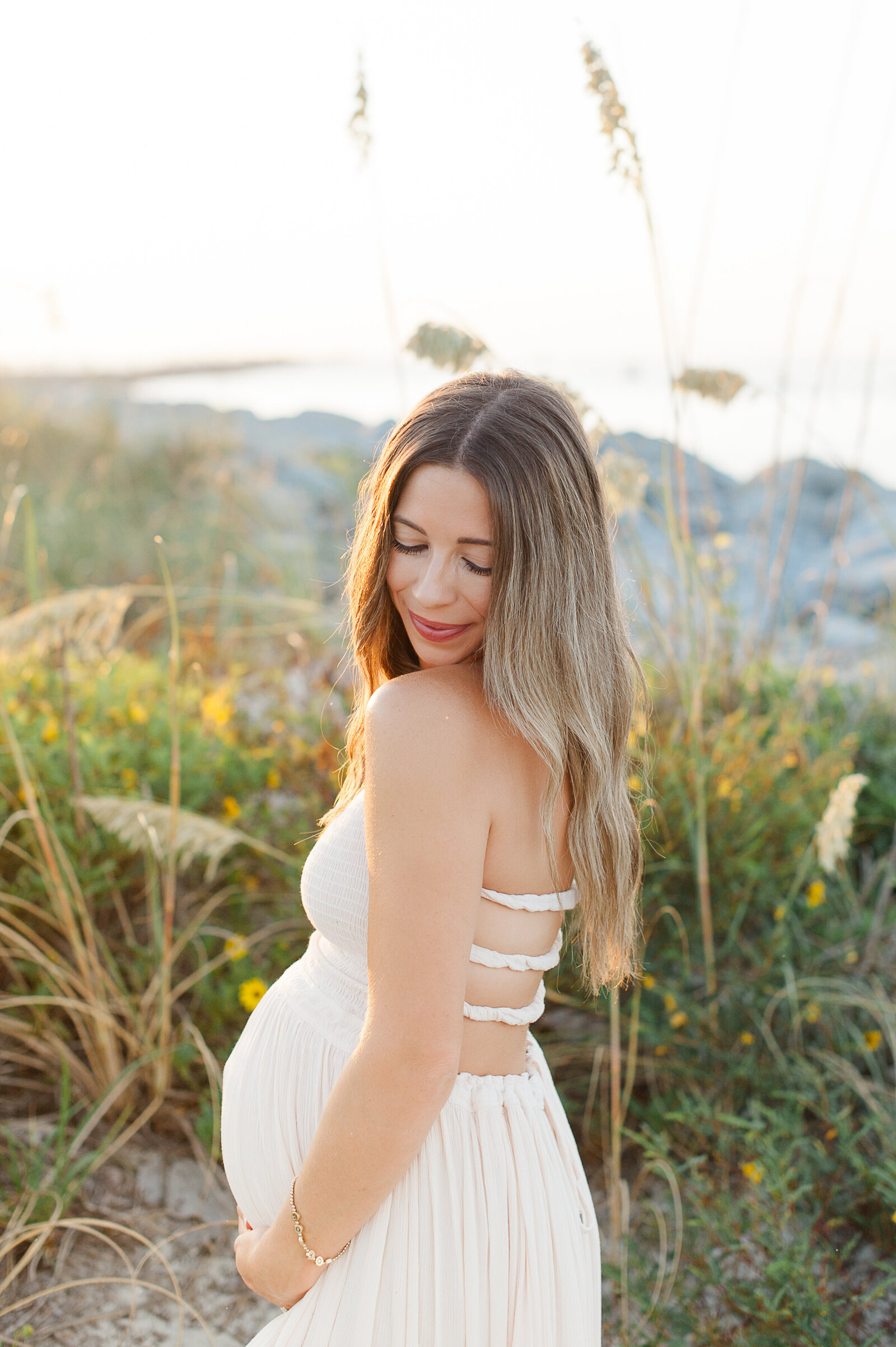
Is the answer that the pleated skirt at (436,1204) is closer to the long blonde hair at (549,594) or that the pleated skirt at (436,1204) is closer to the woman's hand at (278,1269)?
the woman's hand at (278,1269)

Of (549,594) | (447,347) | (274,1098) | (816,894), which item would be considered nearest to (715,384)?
(447,347)

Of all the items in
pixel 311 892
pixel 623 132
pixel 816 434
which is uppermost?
pixel 623 132

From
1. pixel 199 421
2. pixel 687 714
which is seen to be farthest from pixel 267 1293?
pixel 199 421

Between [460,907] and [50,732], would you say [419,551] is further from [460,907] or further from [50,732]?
[50,732]

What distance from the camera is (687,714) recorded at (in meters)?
2.90

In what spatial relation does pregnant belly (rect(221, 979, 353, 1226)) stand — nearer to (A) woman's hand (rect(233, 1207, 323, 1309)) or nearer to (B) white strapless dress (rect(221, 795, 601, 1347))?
(B) white strapless dress (rect(221, 795, 601, 1347))

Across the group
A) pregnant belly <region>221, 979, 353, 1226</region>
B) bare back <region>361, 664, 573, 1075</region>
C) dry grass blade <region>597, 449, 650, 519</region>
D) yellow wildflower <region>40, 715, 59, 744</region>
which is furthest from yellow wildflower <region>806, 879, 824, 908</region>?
yellow wildflower <region>40, 715, 59, 744</region>

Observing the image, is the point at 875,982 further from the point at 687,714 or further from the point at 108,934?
the point at 108,934

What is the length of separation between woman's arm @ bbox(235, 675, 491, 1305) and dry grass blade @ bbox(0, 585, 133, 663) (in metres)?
1.08

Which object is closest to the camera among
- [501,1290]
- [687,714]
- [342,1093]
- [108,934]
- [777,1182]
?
[342,1093]

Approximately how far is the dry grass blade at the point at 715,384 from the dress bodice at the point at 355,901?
129cm

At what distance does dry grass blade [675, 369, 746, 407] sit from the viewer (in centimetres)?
212

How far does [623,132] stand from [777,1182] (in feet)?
6.92

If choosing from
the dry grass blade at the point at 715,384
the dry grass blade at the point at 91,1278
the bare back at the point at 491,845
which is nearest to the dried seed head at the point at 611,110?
the dry grass blade at the point at 715,384
